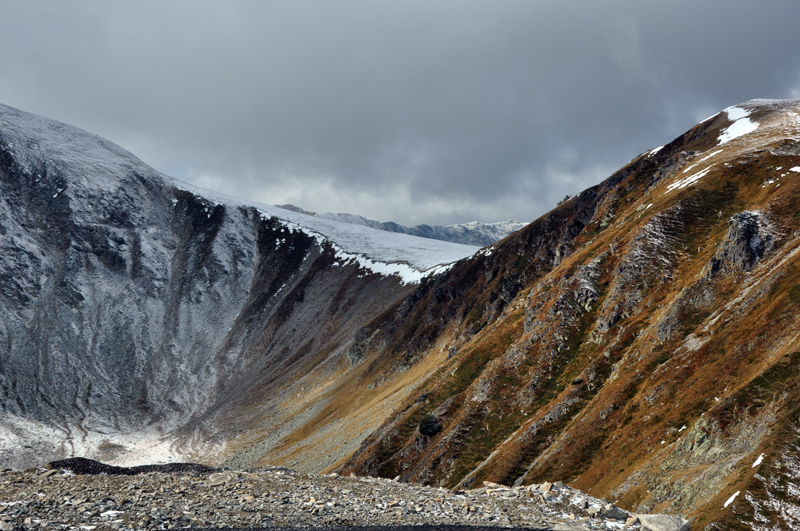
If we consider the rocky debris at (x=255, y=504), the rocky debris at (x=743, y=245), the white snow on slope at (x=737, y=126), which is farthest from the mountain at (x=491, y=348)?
the rocky debris at (x=255, y=504)

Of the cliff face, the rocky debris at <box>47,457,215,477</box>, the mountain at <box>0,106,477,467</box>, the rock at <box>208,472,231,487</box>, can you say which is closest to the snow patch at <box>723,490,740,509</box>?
the cliff face

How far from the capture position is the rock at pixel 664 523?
23.3 metres

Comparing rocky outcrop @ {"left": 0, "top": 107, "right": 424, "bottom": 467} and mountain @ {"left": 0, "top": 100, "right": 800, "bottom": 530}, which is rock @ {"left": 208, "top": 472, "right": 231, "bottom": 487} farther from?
rocky outcrop @ {"left": 0, "top": 107, "right": 424, "bottom": 467}

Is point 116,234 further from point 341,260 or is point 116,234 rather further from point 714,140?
point 714,140

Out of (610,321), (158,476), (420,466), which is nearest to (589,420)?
(610,321)

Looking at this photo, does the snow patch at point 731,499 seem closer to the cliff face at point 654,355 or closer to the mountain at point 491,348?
the mountain at point 491,348

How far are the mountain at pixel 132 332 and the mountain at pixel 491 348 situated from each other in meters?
0.79

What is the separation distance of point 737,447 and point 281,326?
160m

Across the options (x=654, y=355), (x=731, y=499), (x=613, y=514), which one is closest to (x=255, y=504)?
(x=613, y=514)

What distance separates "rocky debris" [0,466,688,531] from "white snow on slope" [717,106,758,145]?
85.7 metres

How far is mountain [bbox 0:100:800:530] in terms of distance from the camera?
3953cm

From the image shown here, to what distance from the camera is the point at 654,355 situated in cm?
5128

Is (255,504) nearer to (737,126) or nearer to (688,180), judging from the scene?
(688,180)

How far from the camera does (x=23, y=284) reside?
552 ft
